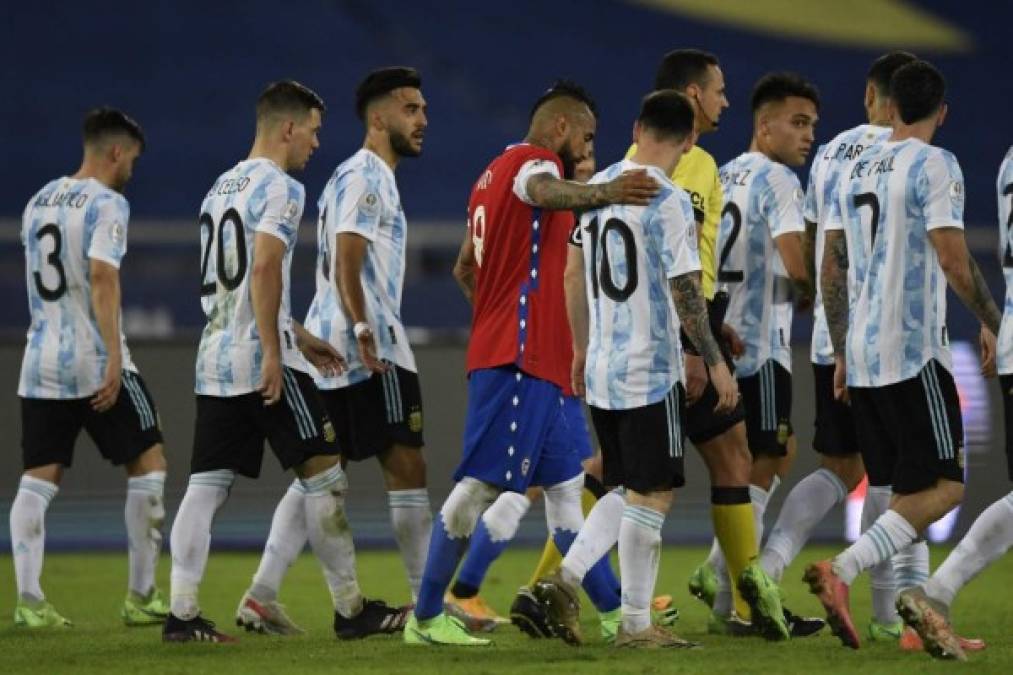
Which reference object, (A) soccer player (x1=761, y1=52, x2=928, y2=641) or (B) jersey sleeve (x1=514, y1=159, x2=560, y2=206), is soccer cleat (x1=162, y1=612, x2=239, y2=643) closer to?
(B) jersey sleeve (x1=514, y1=159, x2=560, y2=206)

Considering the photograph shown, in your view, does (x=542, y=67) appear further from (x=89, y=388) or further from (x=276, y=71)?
(x=89, y=388)

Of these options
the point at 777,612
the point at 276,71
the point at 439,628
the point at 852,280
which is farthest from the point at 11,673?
the point at 276,71

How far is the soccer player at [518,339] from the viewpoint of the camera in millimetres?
6715

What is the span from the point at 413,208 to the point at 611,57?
2934 millimetres

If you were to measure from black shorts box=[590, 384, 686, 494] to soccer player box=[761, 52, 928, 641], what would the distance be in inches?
31.5

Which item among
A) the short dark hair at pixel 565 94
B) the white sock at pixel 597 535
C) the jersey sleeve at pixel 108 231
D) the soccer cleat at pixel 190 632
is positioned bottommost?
the soccer cleat at pixel 190 632

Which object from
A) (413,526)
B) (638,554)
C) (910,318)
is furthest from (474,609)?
(910,318)

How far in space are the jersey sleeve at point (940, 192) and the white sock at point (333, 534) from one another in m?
2.41

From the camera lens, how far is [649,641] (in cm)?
664

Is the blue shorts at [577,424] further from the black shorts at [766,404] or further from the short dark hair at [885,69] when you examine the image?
the short dark hair at [885,69]

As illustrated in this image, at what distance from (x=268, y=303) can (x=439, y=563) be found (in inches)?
46.3

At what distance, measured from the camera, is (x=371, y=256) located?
7.66 m

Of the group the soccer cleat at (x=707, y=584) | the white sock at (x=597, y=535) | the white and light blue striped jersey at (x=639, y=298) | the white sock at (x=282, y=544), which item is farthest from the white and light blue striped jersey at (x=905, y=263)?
the white sock at (x=282, y=544)

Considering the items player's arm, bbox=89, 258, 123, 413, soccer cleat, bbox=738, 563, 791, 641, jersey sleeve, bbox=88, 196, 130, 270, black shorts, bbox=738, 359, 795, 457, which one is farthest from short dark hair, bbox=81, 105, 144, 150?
soccer cleat, bbox=738, 563, 791, 641
